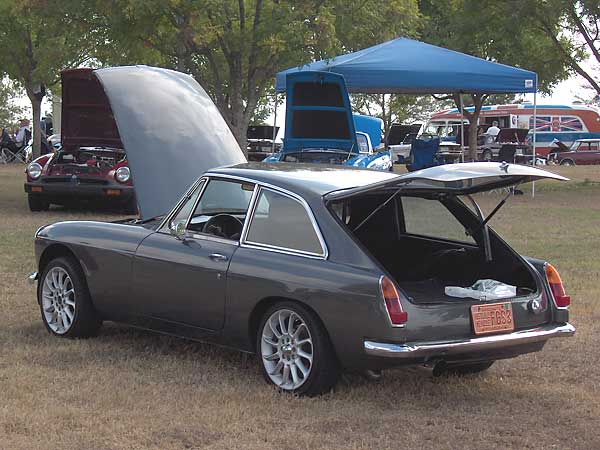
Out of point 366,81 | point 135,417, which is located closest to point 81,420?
point 135,417

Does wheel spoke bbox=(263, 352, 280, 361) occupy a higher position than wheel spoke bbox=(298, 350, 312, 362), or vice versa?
wheel spoke bbox=(298, 350, 312, 362)

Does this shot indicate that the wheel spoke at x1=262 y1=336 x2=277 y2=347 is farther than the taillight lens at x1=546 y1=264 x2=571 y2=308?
No

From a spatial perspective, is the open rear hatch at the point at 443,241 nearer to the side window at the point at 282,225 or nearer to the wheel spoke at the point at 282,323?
the side window at the point at 282,225

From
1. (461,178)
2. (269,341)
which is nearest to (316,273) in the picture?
(269,341)

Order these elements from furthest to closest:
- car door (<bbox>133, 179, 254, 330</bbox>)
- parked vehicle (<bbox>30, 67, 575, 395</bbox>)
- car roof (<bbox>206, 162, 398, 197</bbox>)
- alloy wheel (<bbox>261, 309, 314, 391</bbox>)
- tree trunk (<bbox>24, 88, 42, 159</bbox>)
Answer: tree trunk (<bbox>24, 88, 42, 159</bbox>)
car door (<bbox>133, 179, 254, 330</bbox>)
car roof (<bbox>206, 162, 398, 197</bbox>)
alloy wheel (<bbox>261, 309, 314, 391</bbox>)
parked vehicle (<bbox>30, 67, 575, 395</bbox>)

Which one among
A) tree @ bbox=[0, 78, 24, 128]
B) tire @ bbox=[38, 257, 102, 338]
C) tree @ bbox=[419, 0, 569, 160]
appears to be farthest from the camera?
tree @ bbox=[0, 78, 24, 128]

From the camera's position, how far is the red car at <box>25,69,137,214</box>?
Result: 638 inches

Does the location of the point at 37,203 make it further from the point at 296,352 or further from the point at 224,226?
the point at 296,352

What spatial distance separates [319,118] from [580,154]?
31.0 metres

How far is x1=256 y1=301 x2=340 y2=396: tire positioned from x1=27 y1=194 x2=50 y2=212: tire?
11.5 metres

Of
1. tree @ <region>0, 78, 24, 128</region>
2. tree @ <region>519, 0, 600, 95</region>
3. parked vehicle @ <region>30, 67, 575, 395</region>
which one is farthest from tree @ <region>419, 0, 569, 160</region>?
tree @ <region>0, 78, 24, 128</region>

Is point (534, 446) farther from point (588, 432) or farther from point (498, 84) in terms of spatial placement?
point (498, 84)

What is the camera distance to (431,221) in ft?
22.5

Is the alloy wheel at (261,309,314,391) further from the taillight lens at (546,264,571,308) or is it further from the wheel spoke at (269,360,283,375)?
the taillight lens at (546,264,571,308)
